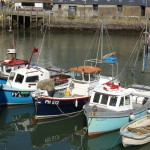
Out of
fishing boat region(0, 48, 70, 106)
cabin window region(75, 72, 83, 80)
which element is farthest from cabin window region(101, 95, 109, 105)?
fishing boat region(0, 48, 70, 106)

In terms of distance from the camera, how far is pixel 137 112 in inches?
772

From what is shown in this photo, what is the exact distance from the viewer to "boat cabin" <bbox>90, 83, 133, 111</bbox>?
63.4 ft

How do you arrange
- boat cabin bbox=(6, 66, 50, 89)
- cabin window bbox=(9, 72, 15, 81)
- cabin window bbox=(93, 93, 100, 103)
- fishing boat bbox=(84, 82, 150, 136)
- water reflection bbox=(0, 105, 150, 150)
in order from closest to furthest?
water reflection bbox=(0, 105, 150, 150)
fishing boat bbox=(84, 82, 150, 136)
cabin window bbox=(93, 93, 100, 103)
boat cabin bbox=(6, 66, 50, 89)
cabin window bbox=(9, 72, 15, 81)

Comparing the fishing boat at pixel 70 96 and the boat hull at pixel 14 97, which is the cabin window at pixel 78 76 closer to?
the fishing boat at pixel 70 96

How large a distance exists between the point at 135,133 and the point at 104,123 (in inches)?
72.2

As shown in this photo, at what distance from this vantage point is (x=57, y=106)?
20828mm

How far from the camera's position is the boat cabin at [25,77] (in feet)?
76.4

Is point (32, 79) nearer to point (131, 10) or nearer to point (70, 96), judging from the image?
point (70, 96)

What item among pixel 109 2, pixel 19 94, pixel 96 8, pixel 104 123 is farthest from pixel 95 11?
pixel 104 123

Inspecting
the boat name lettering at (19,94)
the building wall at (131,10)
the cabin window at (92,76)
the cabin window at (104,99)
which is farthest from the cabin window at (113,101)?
the building wall at (131,10)

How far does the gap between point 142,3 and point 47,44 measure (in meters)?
22.0

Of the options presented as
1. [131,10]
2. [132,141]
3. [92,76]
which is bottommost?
[132,141]

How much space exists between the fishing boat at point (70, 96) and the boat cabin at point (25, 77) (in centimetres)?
174

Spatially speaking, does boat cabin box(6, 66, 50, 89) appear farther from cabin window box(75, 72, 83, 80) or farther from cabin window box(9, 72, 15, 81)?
cabin window box(75, 72, 83, 80)
